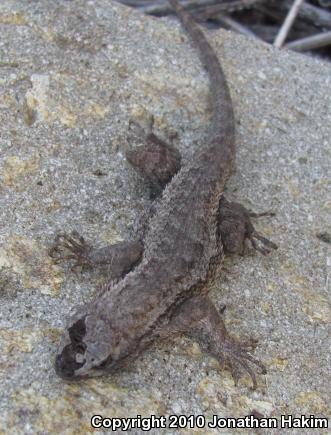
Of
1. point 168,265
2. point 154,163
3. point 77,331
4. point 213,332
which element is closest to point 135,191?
point 154,163

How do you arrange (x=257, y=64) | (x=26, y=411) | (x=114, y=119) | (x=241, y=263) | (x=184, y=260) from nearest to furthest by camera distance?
(x=26, y=411) → (x=184, y=260) → (x=241, y=263) → (x=114, y=119) → (x=257, y=64)

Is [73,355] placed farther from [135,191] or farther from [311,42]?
[311,42]

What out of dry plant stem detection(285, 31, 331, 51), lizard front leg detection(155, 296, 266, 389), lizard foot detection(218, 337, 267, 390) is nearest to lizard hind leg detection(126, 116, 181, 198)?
lizard front leg detection(155, 296, 266, 389)

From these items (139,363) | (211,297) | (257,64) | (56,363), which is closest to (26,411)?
(56,363)

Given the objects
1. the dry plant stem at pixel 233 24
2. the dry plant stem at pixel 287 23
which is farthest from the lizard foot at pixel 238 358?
the dry plant stem at pixel 233 24

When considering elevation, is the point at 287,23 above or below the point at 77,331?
above

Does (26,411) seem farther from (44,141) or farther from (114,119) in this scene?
(114,119)
